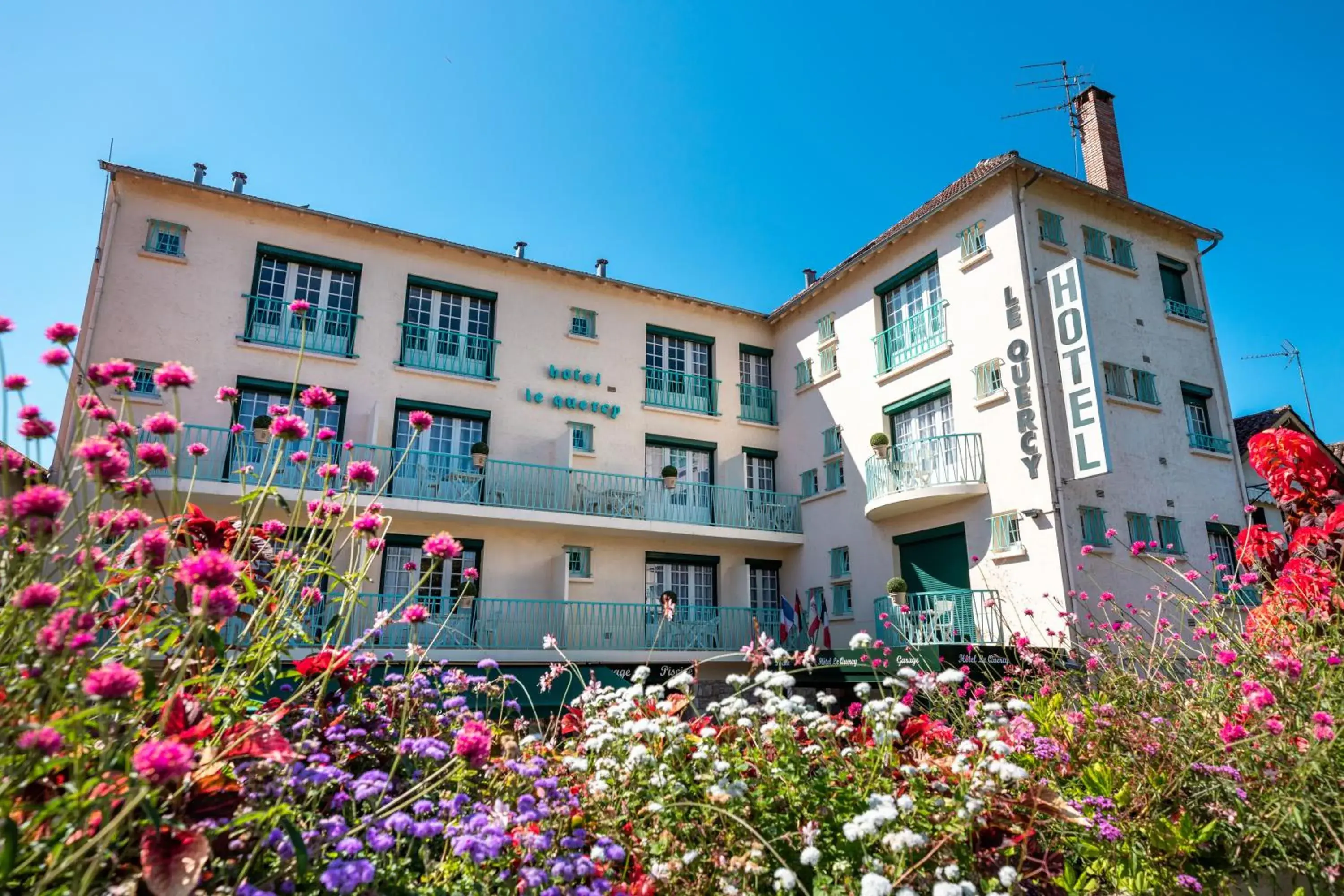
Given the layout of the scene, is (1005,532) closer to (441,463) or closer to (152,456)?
(441,463)

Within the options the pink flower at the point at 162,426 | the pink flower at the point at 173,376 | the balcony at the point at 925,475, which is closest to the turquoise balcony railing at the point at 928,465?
the balcony at the point at 925,475

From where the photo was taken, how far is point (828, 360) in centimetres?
1773

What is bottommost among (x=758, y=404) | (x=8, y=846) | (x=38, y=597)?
(x=8, y=846)

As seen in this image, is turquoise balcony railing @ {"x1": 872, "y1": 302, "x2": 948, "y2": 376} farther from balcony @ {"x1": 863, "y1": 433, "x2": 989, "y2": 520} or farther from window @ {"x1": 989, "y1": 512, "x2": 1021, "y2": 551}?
window @ {"x1": 989, "y1": 512, "x2": 1021, "y2": 551}

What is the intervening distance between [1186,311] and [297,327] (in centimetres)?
1763

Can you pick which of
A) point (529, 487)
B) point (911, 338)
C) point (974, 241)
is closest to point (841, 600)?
point (911, 338)

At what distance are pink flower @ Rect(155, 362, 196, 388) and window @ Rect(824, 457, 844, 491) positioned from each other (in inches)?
594

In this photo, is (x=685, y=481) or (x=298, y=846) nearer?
(x=298, y=846)

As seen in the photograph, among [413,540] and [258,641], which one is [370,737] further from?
[413,540]

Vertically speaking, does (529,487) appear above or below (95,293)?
below

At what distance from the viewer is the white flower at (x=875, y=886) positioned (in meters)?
2.26

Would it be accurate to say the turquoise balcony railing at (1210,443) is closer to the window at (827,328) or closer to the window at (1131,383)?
the window at (1131,383)

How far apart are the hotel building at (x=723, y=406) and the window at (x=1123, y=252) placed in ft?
0.22

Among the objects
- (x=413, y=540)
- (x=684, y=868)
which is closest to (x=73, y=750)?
(x=684, y=868)
